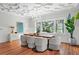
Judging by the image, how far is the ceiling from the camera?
237 cm

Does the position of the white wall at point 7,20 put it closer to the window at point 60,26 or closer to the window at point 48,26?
the window at point 48,26

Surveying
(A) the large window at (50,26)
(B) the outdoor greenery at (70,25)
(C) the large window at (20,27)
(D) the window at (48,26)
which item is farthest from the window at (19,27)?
(B) the outdoor greenery at (70,25)

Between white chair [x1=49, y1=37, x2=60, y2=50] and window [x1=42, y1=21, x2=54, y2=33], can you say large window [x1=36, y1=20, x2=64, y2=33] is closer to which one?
window [x1=42, y1=21, x2=54, y2=33]

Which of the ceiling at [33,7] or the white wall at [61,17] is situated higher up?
Answer: the ceiling at [33,7]

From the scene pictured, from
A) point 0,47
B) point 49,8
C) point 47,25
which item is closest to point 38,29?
point 47,25

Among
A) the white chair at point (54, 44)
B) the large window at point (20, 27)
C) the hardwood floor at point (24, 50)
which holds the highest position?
the large window at point (20, 27)

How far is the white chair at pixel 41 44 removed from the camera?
94.3 inches

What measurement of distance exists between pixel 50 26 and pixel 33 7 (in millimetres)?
452

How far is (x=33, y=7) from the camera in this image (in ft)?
7.86

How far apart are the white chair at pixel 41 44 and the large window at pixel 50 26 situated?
6.3 inches

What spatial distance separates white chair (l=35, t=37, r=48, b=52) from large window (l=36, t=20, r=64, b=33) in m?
0.16

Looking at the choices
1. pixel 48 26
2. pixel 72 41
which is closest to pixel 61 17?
pixel 48 26

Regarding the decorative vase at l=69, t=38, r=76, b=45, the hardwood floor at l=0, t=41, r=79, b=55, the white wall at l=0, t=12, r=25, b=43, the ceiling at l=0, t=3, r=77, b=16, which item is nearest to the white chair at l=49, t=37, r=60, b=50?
the hardwood floor at l=0, t=41, r=79, b=55

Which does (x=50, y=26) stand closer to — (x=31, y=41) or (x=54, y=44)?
(x=54, y=44)
